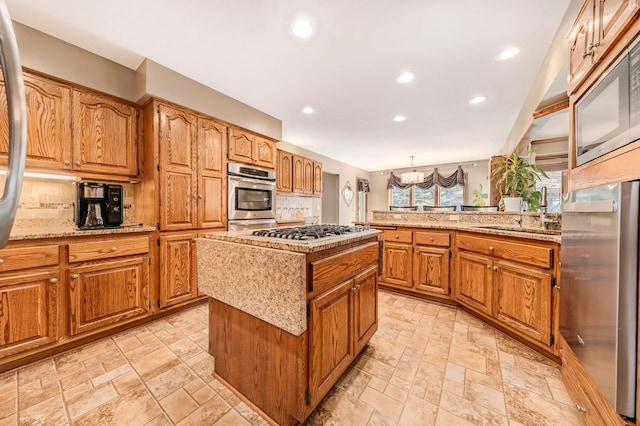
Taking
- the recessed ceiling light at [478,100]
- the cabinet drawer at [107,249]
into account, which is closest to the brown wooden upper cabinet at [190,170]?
the cabinet drawer at [107,249]

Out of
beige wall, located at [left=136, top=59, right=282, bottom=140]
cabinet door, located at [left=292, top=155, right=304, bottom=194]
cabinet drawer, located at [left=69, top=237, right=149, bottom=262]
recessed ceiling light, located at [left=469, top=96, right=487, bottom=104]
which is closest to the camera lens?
cabinet drawer, located at [left=69, top=237, right=149, bottom=262]

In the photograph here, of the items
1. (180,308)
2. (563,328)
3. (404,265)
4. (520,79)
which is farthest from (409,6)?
(180,308)

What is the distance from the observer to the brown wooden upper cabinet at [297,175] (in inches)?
167

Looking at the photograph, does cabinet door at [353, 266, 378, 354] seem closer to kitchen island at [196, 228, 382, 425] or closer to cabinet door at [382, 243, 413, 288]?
kitchen island at [196, 228, 382, 425]

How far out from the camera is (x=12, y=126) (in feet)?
1.78

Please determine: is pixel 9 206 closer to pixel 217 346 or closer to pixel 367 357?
pixel 217 346

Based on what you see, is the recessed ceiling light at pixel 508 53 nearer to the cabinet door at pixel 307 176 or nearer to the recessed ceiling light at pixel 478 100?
the recessed ceiling light at pixel 478 100

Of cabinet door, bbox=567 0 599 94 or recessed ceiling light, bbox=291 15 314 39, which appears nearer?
cabinet door, bbox=567 0 599 94

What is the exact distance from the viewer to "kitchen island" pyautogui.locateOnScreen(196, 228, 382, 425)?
111 centimetres

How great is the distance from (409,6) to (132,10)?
1.93 m

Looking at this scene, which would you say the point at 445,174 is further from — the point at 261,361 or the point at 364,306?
the point at 261,361

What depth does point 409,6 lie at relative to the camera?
5.37ft

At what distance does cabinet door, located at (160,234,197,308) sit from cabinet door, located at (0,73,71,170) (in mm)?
1040

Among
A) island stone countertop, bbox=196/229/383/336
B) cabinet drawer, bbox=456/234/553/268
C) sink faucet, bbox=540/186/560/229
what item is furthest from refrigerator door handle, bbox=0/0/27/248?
sink faucet, bbox=540/186/560/229
